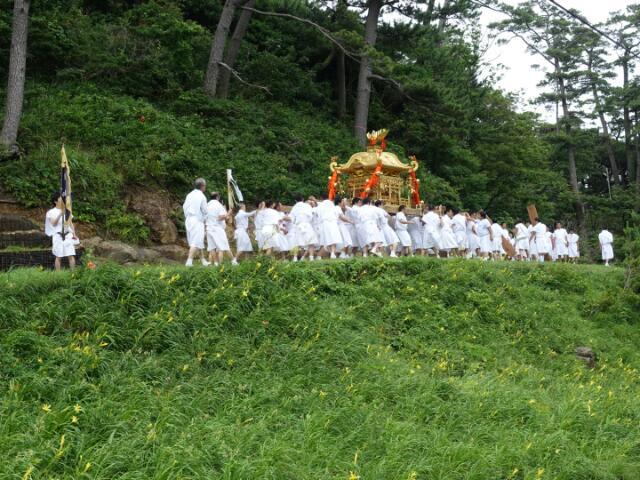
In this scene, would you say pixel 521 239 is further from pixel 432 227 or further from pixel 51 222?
pixel 51 222

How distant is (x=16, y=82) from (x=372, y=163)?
33.1 ft

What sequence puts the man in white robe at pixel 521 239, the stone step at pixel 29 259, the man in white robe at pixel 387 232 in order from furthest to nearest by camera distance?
Answer: the man in white robe at pixel 521 239 < the man in white robe at pixel 387 232 < the stone step at pixel 29 259

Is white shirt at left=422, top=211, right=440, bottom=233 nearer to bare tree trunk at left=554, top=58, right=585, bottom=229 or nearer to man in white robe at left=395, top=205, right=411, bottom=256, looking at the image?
man in white robe at left=395, top=205, right=411, bottom=256

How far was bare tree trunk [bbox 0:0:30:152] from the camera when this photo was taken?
56.4 ft

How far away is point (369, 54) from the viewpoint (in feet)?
78.3

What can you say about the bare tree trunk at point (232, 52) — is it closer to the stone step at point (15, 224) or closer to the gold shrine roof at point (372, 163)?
the gold shrine roof at point (372, 163)

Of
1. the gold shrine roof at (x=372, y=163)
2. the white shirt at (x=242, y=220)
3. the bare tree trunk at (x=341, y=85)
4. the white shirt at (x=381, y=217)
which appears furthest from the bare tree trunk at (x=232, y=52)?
the white shirt at (x=242, y=220)

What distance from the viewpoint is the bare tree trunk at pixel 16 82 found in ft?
56.4

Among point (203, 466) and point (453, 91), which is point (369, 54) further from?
point (203, 466)

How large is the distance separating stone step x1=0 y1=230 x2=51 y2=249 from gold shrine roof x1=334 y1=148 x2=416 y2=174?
8922 millimetres

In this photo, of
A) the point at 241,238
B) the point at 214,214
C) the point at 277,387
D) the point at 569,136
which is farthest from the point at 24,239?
the point at 569,136

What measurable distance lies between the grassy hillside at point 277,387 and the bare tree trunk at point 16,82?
9.17m

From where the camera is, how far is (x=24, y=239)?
14.8 m

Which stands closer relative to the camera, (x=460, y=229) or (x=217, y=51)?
(x=460, y=229)
